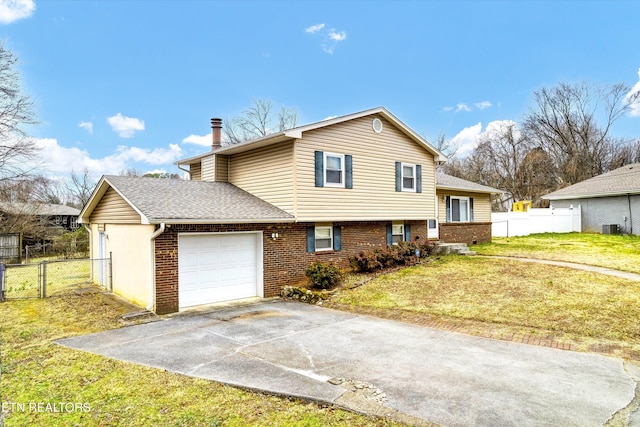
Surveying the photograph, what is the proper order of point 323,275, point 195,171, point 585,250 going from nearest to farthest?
point 323,275, point 195,171, point 585,250

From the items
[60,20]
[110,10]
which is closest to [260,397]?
[110,10]

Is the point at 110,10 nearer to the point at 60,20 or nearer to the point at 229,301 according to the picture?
the point at 60,20

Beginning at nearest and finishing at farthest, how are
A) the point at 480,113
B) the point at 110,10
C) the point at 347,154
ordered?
the point at 347,154, the point at 110,10, the point at 480,113

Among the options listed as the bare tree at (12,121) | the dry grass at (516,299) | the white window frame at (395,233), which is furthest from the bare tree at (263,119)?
the dry grass at (516,299)

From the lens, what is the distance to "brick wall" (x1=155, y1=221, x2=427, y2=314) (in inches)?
380

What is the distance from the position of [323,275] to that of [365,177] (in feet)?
13.5

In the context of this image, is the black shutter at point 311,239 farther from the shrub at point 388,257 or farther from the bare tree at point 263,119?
the bare tree at point 263,119

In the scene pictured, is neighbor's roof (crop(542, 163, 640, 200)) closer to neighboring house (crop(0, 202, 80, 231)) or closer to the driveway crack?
the driveway crack

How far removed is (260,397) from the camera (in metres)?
4.89

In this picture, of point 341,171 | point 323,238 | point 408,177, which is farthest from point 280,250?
point 408,177

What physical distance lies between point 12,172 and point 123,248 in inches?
544

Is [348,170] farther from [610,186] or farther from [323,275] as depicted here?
[610,186]

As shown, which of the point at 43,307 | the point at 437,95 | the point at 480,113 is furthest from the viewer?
the point at 480,113

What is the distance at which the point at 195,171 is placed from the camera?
17094 millimetres
